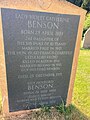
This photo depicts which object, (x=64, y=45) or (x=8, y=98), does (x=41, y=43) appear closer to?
(x=64, y=45)

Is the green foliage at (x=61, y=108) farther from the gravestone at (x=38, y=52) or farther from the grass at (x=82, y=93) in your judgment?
the grass at (x=82, y=93)

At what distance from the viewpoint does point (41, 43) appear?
121 inches

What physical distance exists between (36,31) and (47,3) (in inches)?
18.6

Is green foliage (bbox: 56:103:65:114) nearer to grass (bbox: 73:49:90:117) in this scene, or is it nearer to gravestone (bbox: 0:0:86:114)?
gravestone (bbox: 0:0:86:114)

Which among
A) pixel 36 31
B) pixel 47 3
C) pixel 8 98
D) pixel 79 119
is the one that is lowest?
pixel 79 119

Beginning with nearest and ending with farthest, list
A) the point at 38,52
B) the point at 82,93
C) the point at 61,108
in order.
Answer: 1. the point at 38,52
2. the point at 61,108
3. the point at 82,93

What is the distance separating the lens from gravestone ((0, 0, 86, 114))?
9.34 ft

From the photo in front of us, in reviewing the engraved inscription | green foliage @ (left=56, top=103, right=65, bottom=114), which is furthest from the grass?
the engraved inscription

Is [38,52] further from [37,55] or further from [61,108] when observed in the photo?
[61,108]

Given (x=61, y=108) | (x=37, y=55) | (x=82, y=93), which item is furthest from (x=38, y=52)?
(x=82, y=93)

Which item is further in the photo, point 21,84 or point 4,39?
point 21,84

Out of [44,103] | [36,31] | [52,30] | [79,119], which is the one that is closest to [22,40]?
[36,31]

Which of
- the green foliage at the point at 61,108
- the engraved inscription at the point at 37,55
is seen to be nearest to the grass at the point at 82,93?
the green foliage at the point at 61,108

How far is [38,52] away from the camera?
10.2 ft
